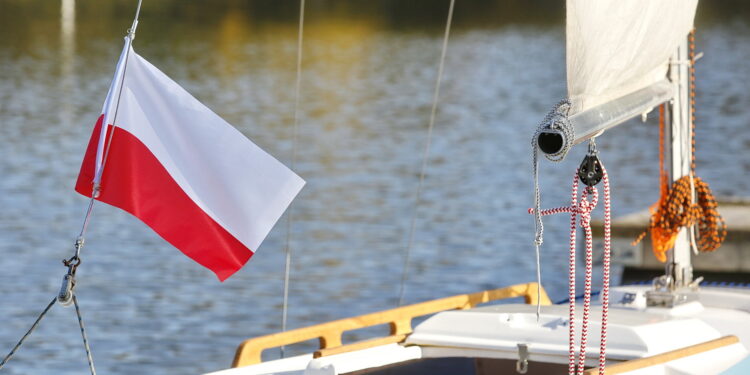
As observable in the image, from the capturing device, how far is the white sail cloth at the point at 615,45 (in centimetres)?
546

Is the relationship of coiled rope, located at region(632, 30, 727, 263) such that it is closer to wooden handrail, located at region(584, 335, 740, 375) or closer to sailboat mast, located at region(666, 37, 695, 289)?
sailboat mast, located at region(666, 37, 695, 289)

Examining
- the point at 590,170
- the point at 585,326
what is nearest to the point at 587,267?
the point at 585,326

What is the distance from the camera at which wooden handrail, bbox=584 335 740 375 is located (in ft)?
17.0

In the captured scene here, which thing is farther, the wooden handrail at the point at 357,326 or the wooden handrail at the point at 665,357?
the wooden handrail at the point at 357,326

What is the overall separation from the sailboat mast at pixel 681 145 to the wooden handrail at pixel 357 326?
76 cm

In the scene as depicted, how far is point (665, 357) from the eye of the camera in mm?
5422

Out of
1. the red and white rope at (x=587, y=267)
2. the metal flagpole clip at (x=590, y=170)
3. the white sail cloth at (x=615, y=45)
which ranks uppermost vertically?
the white sail cloth at (x=615, y=45)

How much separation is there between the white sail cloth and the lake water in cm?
144

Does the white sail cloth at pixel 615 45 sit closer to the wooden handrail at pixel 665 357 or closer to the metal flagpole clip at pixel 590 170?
the metal flagpole clip at pixel 590 170

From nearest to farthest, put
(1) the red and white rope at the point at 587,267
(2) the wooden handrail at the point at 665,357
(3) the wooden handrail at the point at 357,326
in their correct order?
(1) the red and white rope at the point at 587,267
(2) the wooden handrail at the point at 665,357
(3) the wooden handrail at the point at 357,326

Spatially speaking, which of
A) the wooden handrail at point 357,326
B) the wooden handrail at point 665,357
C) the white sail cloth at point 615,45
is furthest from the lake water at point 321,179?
the wooden handrail at point 665,357

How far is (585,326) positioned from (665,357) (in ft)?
1.40

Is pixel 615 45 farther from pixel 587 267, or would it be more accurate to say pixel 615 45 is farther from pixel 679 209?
pixel 679 209

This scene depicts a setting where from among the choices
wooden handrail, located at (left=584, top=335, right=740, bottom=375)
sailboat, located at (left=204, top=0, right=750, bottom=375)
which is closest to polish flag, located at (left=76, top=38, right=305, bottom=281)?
sailboat, located at (left=204, top=0, right=750, bottom=375)
